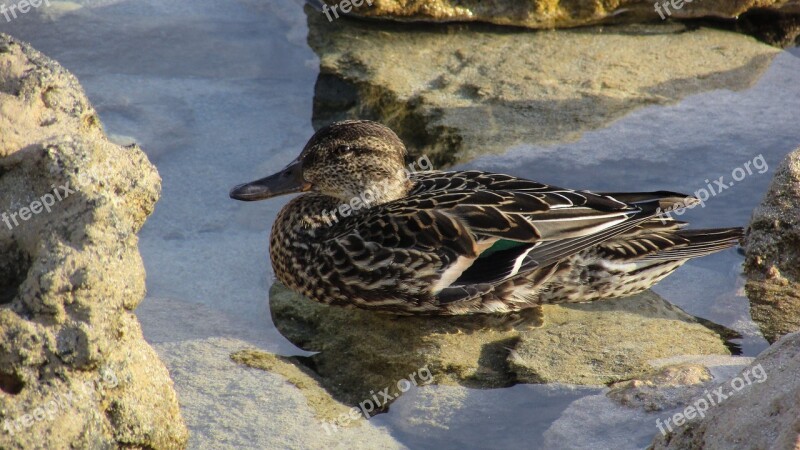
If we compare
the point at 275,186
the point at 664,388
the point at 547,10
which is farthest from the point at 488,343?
the point at 547,10

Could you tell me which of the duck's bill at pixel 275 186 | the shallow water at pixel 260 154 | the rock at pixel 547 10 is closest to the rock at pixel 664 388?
the shallow water at pixel 260 154

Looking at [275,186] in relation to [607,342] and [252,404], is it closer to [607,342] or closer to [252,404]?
[252,404]

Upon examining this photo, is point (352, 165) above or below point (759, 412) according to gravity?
below

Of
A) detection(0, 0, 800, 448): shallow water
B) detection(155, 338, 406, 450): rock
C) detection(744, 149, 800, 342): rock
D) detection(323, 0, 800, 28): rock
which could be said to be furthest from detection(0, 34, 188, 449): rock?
detection(323, 0, 800, 28): rock

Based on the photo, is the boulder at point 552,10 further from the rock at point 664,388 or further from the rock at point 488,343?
the rock at point 664,388

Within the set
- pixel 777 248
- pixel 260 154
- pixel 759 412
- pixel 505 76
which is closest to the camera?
pixel 759 412

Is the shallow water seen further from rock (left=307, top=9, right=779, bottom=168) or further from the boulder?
the boulder

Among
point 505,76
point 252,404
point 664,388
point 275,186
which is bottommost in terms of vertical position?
point 252,404
